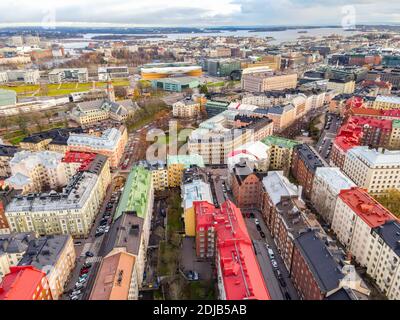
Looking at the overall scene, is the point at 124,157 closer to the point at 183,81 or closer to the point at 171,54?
→ the point at 183,81

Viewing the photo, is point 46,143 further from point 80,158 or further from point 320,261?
point 320,261

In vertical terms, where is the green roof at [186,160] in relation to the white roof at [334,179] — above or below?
Result: below

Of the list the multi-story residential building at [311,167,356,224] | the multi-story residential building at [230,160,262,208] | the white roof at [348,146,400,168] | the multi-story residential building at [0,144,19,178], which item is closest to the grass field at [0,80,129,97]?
the multi-story residential building at [0,144,19,178]

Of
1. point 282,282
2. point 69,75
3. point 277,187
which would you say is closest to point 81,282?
point 282,282

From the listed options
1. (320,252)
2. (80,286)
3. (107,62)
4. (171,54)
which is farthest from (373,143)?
(171,54)

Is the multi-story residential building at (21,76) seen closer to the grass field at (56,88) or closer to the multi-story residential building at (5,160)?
the grass field at (56,88)

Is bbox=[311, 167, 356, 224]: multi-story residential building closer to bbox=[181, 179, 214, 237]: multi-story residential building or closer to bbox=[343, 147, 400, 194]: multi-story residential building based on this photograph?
bbox=[343, 147, 400, 194]: multi-story residential building

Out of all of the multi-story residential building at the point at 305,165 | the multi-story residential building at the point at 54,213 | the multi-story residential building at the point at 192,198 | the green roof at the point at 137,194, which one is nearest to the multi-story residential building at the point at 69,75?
the green roof at the point at 137,194
